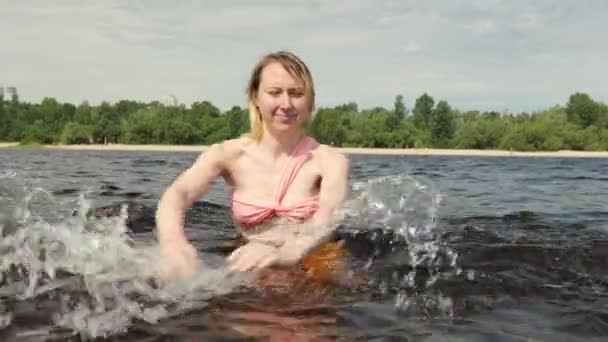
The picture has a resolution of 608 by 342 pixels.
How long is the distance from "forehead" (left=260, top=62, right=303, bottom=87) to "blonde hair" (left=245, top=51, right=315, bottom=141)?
19 mm

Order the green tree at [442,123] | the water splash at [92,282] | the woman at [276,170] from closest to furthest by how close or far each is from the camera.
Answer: the water splash at [92,282] < the woman at [276,170] < the green tree at [442,123]

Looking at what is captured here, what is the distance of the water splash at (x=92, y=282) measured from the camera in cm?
324

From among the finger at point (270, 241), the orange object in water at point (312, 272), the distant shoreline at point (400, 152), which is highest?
the finger at point (270, 241)

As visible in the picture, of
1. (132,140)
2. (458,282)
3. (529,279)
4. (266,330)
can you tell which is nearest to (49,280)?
(266,330)

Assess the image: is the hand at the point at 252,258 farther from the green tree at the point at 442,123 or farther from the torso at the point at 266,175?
the green tree at the point at 442,123

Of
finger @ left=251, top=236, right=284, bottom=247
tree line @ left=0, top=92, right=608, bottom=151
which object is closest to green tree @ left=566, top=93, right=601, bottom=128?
tree line @ left=0, top=92, right=608, bottom=151

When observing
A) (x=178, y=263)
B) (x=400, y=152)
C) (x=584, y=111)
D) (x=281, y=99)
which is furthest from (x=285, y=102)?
(x=584, y=111)

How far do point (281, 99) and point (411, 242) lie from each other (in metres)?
1.95

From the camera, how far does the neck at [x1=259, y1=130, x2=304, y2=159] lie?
485 cm

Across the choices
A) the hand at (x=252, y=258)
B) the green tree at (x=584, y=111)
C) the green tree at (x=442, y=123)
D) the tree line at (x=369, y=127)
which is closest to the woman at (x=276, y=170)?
the hand at (x=252, y=258)

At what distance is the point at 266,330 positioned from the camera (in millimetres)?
3113

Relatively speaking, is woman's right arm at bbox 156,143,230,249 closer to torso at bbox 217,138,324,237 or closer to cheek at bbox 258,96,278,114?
torso at bbox 217,138,324,237

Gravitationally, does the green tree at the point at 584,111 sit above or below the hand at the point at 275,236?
above

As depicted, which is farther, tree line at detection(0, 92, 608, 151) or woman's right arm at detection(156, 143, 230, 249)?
tree line at detection(0, 92, 608, 151)
